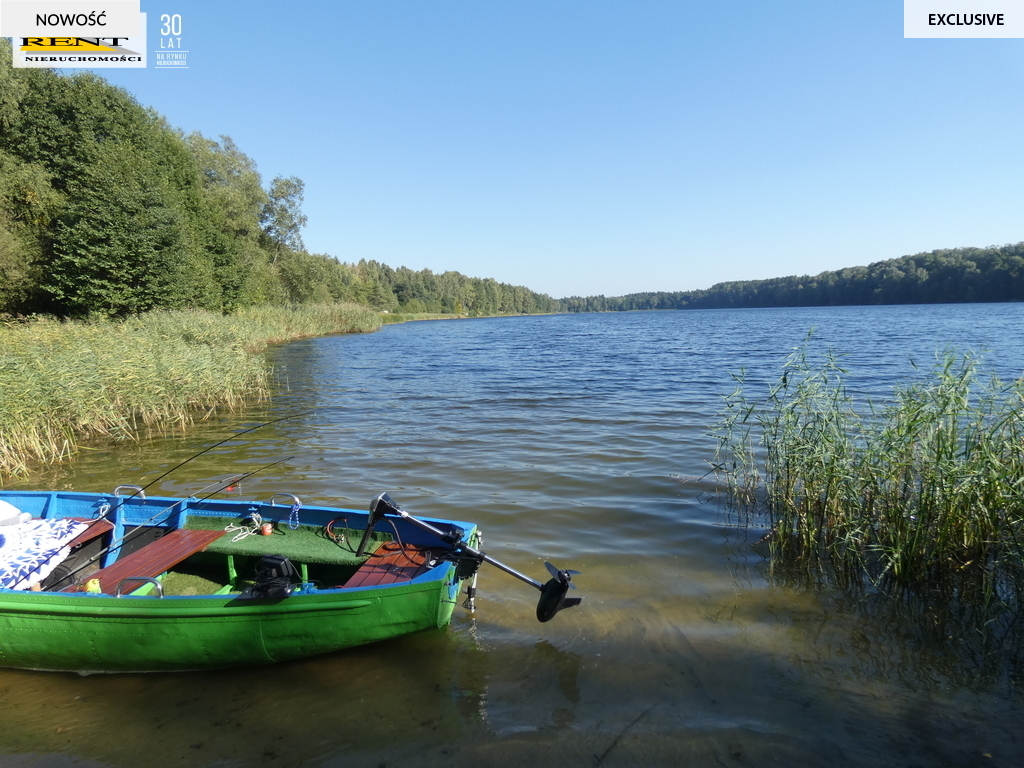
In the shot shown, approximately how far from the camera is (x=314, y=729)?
149 inches

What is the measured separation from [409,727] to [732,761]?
6.82ft

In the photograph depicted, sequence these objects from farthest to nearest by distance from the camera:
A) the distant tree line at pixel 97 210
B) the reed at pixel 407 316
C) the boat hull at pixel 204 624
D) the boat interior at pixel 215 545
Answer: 1. the reed at pixel 407 316
2. the distant tree line at pixel 97 210
3. the boat interior at pixel 215 545
4. the boat hull at pixel 204 624

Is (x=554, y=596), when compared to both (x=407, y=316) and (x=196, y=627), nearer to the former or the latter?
(x=196, y=627)

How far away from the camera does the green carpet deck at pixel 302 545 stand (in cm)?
531

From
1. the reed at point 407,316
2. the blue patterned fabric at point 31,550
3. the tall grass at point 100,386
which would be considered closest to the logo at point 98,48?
the tall grass at point 100,386

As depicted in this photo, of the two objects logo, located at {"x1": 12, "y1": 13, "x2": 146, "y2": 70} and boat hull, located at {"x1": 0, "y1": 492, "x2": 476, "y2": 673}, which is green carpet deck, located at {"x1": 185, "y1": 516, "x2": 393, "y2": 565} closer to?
boat hull, located at {"x1": 0, "y1": 492, "x2": 476, "y2": 673}

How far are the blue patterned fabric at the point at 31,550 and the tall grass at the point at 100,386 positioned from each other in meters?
4.72

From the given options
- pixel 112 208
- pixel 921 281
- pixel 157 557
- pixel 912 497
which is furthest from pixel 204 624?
pixel 921 281

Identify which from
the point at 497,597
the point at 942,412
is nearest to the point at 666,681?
the point at 497,597

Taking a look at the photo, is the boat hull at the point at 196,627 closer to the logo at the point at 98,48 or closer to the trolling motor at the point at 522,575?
the trolling motor at the point at 522,575

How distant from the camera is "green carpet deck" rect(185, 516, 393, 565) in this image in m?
5.31

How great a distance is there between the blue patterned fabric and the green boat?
0.03ft

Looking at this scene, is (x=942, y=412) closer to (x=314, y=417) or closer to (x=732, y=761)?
(x=732, y=761)

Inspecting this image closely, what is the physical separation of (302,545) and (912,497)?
5883 millimetres
